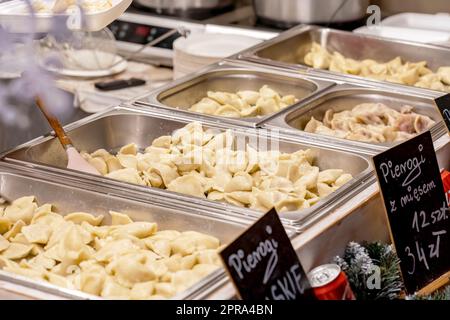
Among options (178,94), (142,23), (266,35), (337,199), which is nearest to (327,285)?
(337,199)

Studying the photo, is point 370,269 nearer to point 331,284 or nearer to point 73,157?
point 331,284

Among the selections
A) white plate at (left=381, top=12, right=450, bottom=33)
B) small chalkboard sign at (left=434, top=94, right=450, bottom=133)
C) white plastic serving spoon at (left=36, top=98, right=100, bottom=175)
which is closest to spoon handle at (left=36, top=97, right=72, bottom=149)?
white plastic serving spoon at (left=36, top=98, right=100, bottom=175)

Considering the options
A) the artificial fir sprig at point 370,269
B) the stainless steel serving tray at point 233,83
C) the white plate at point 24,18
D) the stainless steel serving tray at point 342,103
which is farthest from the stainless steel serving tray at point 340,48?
the artificial fir sprig at point 370,269

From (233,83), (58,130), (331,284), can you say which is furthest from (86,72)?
(331,284)

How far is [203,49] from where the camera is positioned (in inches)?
136

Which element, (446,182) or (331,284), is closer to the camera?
(331,284)

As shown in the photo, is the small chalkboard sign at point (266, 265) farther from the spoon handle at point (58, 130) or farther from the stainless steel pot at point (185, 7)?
the stainless steel pot at point (185, 7)

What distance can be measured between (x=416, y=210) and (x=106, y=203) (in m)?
0.71

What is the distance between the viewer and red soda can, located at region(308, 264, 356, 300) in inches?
64.9

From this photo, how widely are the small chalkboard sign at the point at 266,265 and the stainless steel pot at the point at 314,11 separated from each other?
2.24m

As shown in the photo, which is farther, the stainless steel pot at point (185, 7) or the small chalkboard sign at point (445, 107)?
the stainless steel pot at point (185, 7)

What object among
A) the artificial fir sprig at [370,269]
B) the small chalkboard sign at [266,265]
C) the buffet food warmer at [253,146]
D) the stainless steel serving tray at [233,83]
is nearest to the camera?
the small chalkboard sign at [266,265]

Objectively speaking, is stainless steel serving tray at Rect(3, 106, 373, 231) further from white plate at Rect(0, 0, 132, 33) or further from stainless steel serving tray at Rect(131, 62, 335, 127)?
white plate at Rect(0, 0, 132, 33)

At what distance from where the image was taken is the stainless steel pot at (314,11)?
147 inches
